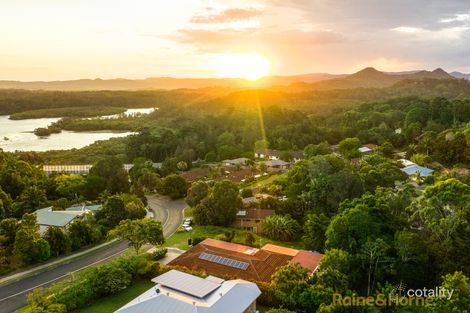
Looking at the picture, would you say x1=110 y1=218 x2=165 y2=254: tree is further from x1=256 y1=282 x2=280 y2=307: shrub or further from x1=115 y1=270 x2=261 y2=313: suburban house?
x1=256 y1=282 x2=280 y2=307: shrub

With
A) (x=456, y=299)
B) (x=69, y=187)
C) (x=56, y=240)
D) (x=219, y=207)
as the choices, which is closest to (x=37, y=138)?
(x=69, y=187)

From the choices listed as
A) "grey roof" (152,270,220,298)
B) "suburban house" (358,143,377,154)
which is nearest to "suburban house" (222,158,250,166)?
"suburban house" (358,143,377,154)

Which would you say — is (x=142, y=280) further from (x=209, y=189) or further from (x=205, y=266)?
(x=209, y=189)

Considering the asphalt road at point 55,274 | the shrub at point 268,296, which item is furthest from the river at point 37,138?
the shrub at point 268,296

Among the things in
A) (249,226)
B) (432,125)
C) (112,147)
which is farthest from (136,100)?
(249,226)

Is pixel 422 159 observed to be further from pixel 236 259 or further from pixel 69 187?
pixel 69 187

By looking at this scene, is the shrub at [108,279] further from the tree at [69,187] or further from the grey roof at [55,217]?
the tree at [69,187]
